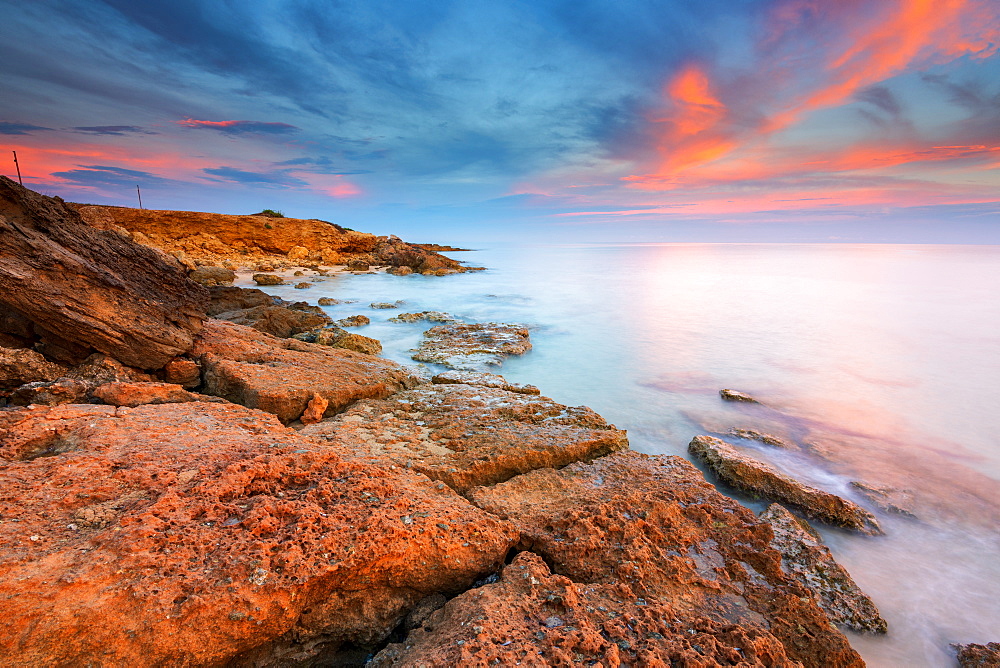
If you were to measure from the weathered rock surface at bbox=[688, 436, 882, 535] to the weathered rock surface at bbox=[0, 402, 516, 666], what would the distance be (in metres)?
3.07

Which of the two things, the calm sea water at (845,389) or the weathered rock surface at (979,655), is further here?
the calm sea water at (845,389)

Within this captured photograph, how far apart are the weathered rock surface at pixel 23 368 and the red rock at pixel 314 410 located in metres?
2.06

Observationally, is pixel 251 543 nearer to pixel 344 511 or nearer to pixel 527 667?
pixel 344 511

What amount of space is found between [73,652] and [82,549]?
1.37 feet

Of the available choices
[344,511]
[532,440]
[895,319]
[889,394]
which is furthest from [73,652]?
[895,319]

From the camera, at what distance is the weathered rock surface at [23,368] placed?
11.2ft

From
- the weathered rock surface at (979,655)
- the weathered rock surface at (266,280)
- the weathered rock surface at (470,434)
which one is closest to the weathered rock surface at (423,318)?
the weathered rock surface at (470,434)

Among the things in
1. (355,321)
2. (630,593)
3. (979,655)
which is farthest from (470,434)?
(355,321)

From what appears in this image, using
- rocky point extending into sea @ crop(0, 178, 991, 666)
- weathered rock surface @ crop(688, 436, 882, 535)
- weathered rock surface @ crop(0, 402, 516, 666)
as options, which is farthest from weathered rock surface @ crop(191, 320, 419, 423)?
weathered rock surface @ crop(688, 436, 882, 535)

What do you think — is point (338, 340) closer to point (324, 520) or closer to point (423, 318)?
point (423, 318)

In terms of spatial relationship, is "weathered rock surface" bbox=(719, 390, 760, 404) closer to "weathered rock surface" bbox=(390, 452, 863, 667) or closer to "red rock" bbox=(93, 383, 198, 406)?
"weathered rock surface" bbox=(390, 452, 863, 667)

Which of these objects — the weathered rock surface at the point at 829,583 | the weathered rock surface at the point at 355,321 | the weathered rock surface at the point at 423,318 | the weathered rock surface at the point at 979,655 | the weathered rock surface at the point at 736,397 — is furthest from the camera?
the weathered rock surface at the point at 423,318

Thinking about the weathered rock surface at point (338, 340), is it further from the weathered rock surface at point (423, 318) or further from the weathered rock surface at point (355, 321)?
the weathered rock surface at point (423, 318)

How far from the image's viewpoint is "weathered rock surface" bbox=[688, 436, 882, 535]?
398 centimetres
